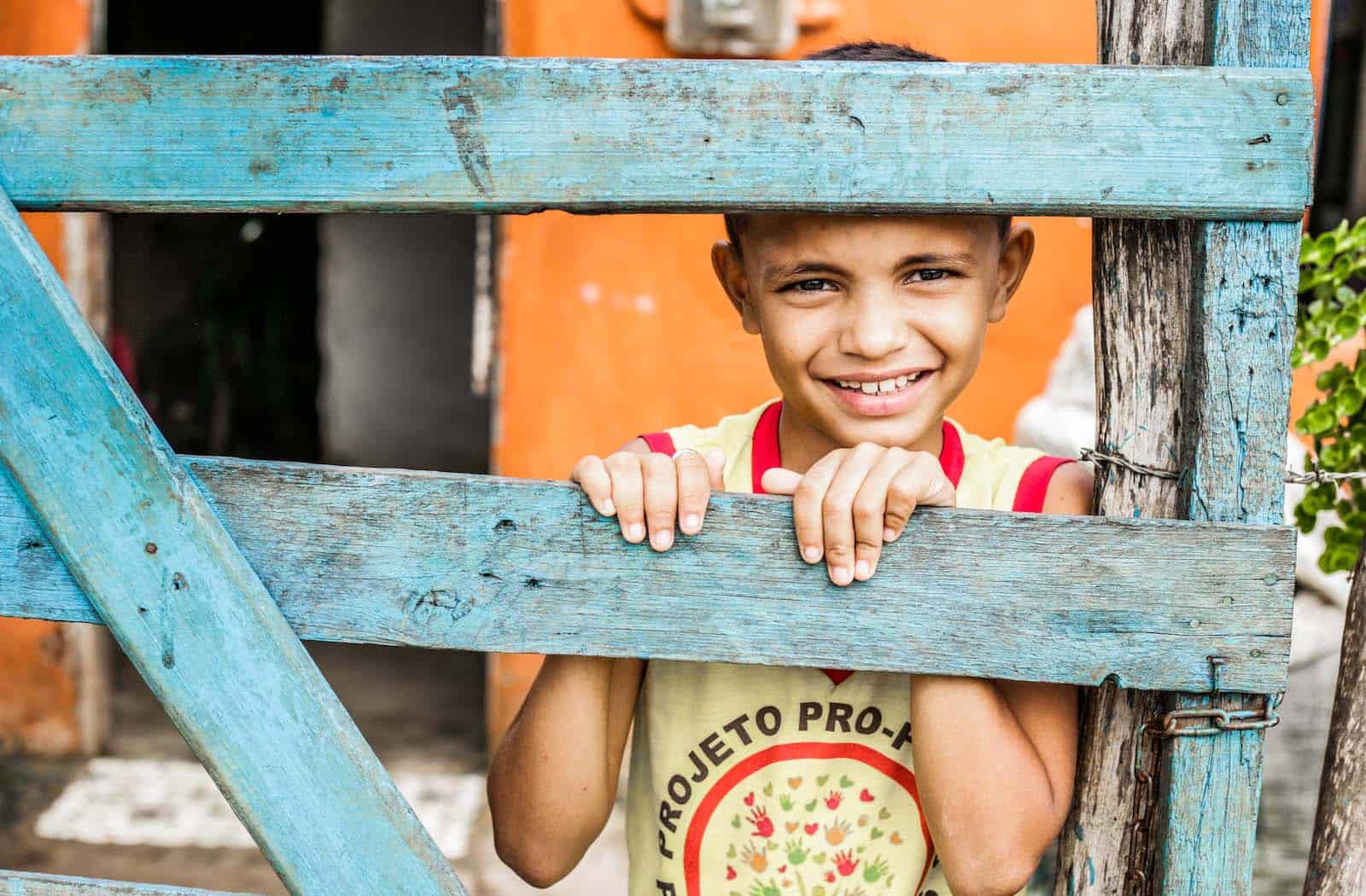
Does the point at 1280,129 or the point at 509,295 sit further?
the point at 509,295

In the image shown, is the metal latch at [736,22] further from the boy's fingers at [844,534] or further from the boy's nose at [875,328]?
the boy's fingers at [844,534]

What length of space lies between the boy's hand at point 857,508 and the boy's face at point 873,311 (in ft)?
0.55

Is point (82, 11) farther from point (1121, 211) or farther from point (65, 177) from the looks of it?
point (1121, 211)

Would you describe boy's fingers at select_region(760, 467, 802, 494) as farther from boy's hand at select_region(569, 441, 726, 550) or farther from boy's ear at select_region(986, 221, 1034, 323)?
boy's ear at select_region(986, 221, 1034, 323)

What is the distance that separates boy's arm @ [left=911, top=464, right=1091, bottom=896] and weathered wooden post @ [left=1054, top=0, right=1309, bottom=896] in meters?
0.04

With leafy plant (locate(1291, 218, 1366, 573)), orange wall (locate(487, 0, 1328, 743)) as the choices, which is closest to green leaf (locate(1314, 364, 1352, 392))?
leafy plant (locate(1291, 218, 1366, 573))

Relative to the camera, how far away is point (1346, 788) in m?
1.31

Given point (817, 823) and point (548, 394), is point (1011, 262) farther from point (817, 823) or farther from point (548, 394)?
point (548, 394)

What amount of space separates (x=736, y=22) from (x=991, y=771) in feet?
8.00

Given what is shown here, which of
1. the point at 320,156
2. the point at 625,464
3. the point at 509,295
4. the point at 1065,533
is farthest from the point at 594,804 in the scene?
the point at 509,295

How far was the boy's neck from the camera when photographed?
1396 millimetres

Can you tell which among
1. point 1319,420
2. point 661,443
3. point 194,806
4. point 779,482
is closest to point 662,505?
point 779,482

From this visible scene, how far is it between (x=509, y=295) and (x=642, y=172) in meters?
2.43

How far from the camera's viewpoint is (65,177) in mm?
1152
